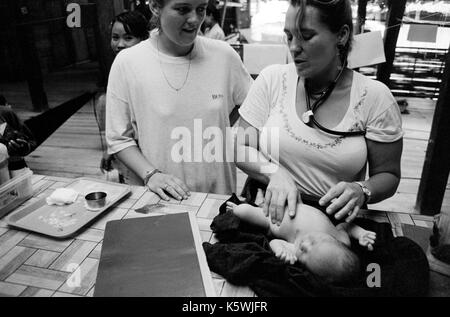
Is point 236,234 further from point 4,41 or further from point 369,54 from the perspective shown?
point 4,41

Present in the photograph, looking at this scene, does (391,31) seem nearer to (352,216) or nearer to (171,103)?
(171,103)

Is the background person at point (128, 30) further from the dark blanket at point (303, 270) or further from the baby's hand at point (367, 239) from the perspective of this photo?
the baby's hand at point (367, 239)

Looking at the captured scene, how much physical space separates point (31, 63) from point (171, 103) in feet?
17.1

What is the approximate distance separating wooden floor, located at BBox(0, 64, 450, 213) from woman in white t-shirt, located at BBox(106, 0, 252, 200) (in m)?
2.10

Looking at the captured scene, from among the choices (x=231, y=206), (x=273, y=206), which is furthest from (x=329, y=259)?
(x=231, y=206)

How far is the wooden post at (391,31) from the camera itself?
3.62 meters

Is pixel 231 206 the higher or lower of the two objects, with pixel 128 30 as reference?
lower

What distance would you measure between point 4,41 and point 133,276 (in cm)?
778

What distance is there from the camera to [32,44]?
5.78 m

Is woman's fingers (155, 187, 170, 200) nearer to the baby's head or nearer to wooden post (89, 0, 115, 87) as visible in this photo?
the baby's head

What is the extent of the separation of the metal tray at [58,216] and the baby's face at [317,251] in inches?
30.5

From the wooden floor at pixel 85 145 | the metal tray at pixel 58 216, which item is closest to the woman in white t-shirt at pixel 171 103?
the metal tray at pixel 58 216

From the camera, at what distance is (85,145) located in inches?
189
